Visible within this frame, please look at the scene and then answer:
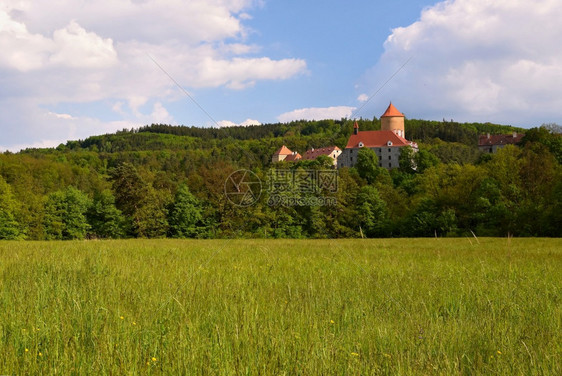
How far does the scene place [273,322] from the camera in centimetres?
452

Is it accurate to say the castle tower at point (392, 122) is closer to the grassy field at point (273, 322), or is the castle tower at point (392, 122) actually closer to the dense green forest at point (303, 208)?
the dense green forest at point (303, 208)

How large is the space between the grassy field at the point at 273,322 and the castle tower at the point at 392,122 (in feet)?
387

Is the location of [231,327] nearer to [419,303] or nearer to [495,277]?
[419,303]

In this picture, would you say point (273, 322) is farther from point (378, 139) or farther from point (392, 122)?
point (392, 122)

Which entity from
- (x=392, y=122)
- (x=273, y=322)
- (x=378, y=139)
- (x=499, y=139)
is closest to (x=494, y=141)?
(x=499, y=139)

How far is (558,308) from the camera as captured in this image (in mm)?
5090

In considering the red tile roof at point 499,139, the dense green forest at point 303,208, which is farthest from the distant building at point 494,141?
the dense green forest at point 303,208

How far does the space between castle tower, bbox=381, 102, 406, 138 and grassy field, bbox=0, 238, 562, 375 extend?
118m

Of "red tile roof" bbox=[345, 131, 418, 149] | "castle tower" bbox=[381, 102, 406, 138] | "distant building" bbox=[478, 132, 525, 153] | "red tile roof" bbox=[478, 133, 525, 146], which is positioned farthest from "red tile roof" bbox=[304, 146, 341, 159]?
"red tile roof" bbox=[478, 133, 525, 146]

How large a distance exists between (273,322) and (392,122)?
A: 134725mm

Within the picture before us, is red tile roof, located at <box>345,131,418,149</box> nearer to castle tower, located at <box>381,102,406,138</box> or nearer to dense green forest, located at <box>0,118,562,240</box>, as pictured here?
castle tower, located at <box>381,102,406,138</box>

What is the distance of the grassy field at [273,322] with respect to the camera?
334 cm

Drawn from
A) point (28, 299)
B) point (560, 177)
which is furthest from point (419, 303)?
point (560, 177)

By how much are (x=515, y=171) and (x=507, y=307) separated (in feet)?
175
